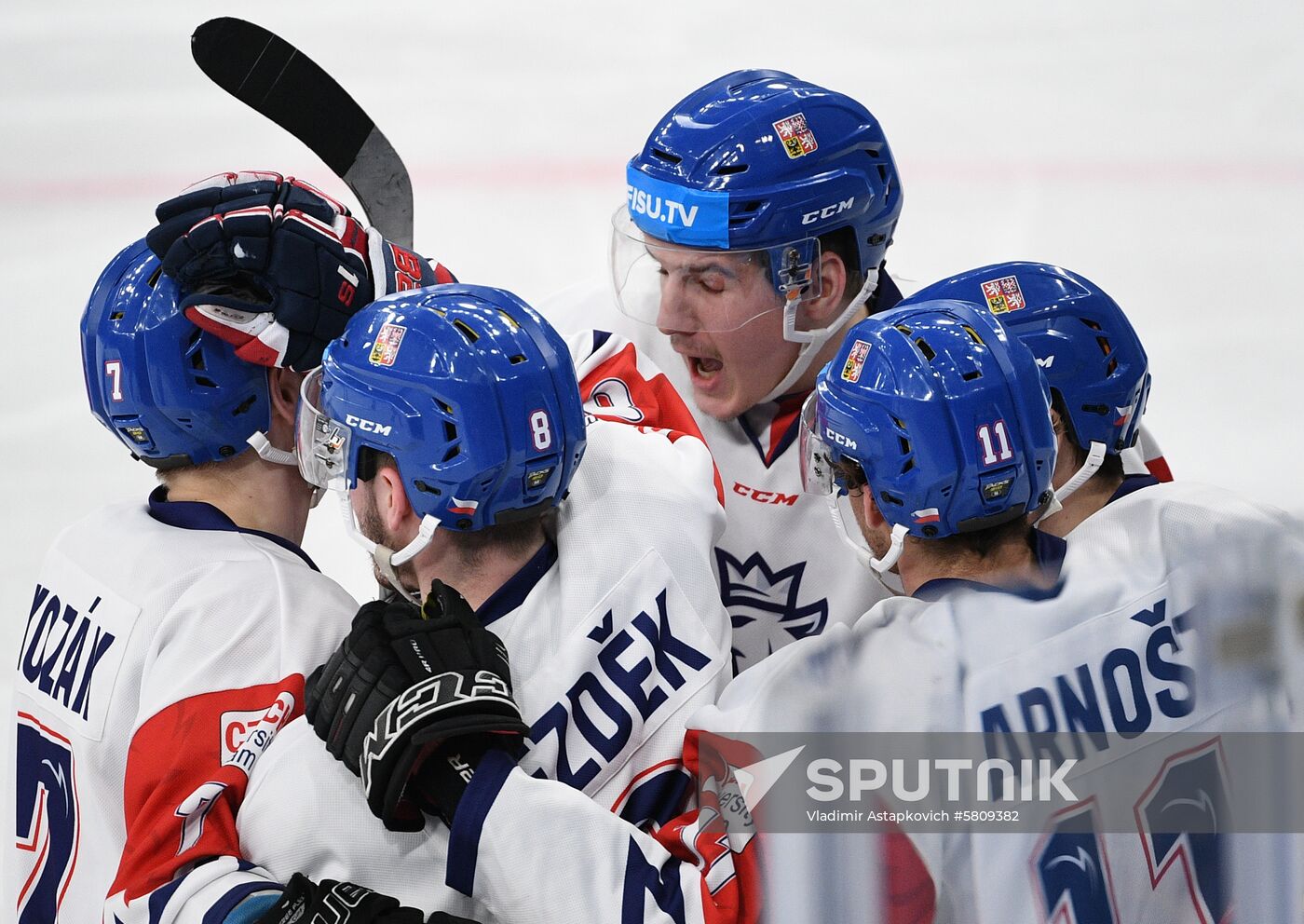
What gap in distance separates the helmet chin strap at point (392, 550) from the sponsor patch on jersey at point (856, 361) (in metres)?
0.62

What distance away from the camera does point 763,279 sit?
2992 mm

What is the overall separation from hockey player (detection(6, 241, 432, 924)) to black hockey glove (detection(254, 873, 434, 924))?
5cm

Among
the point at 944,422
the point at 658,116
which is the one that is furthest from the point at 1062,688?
the point at 658,116

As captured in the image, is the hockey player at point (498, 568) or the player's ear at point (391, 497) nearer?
the hockey player at point (498, 568)

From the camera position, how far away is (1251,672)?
1.54 m

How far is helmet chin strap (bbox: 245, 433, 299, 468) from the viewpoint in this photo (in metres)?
2.45

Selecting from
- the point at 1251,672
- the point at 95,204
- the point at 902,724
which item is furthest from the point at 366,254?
the point at 95,204

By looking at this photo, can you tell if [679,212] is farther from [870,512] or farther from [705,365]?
[870,512]

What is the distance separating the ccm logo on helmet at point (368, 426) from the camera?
83.7 inches

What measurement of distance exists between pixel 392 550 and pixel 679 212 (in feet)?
3.31

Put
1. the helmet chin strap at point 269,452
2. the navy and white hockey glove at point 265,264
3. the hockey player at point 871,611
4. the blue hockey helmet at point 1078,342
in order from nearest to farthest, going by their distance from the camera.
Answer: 1. the hockey player at point 871,611
2. the navy and white hockey glove at point 265,264
3. the helmet chin strap at point 269,452
4. the blue hockey helmet at point 1078,342

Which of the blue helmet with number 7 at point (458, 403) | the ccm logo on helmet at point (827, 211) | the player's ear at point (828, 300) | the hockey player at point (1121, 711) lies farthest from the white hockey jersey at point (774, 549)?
the hockey player at point (1121, 711)

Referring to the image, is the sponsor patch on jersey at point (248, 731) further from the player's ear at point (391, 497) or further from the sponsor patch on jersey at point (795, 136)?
the sponsor patch on jersey at point (795, 136)
